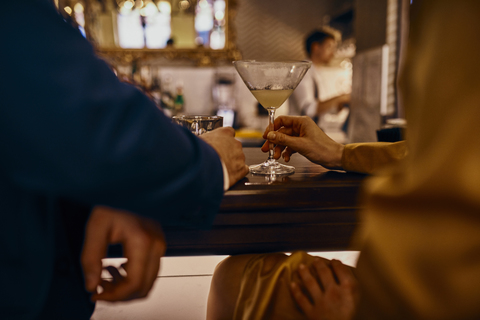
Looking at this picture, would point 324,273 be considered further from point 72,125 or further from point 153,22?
point 153,22

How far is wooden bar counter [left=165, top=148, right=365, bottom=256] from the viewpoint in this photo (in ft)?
2.01

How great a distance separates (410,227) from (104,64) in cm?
41

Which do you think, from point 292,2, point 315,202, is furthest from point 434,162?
point 292,2

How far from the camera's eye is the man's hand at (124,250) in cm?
48

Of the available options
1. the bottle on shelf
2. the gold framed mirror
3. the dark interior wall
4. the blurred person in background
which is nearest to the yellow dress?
the dark interior wall

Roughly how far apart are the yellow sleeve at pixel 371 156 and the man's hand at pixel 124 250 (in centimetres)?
51

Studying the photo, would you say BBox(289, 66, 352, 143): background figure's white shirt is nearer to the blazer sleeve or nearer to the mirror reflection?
the mirror reflection

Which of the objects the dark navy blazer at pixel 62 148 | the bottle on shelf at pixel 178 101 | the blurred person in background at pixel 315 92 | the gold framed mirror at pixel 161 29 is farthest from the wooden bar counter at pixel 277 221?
the gold framed mirror at pixel 161 29

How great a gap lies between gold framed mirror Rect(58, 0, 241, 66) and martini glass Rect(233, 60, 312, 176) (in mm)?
3289

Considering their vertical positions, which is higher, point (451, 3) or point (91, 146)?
point (451, 3)

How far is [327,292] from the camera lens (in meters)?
0.56

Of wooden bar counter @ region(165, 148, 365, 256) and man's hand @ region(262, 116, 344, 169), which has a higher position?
man's hand @ region(262, 116, 344, 169)

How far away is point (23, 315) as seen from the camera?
0.44 meters

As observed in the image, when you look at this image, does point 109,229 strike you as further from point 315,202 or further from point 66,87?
point 315,202
